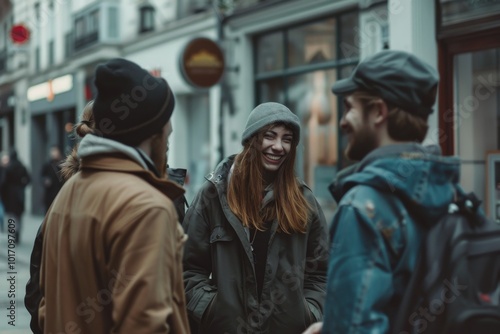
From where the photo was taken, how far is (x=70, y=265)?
280 centimetres

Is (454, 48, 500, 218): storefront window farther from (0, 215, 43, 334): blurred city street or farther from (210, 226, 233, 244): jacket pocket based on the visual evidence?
(210, 226, 233, 244): jacket pocket

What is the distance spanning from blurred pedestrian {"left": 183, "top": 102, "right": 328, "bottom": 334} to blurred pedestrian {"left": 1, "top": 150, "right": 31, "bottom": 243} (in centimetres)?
1379

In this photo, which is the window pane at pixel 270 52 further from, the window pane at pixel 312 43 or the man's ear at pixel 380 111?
the man's ear at pixel 380 111

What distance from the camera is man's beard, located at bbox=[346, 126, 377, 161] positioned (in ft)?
8.49

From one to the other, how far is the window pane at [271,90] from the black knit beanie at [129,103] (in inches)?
474

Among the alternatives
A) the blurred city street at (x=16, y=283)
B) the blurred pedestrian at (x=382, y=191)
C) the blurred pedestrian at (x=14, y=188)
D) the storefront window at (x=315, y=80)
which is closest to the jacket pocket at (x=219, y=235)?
the blurred pedestrian at (x=382, y=191)

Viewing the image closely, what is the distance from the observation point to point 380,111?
2566 mm

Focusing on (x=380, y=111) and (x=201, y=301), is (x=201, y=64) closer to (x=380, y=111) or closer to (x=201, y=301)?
(x=201, y=301)

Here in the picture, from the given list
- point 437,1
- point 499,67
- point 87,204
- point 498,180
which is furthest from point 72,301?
point 437,1

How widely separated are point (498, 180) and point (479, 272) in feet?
18.2

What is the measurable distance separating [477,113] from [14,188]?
11386 mm

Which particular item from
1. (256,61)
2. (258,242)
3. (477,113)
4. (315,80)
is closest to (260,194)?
(258,242)

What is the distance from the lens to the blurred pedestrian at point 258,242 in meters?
4.04

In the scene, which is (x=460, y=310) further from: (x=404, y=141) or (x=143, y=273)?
(x=143, y=273)
